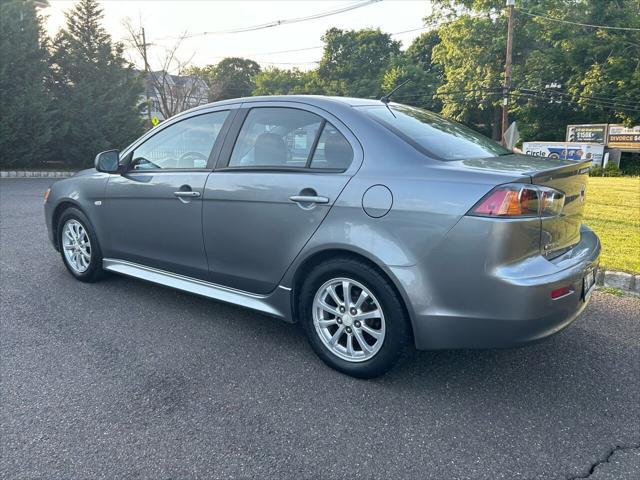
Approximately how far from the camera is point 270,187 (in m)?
3.21

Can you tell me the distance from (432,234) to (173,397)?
169 cm

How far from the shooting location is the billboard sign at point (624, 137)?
3259cm

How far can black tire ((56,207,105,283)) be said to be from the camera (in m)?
4.53

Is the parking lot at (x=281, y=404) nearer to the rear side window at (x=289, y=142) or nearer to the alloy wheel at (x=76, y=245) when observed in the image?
the alloy wheel at (x=76, y=245)

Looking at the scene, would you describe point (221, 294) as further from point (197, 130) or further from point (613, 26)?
point (613, 26)

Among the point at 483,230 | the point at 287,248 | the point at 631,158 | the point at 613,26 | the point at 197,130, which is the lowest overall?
the point at 631,158

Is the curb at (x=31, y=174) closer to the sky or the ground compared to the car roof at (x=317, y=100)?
closer to the ground

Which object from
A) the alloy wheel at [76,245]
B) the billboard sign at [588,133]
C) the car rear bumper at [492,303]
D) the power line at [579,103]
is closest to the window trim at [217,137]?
the alloy wheel at [76,245]

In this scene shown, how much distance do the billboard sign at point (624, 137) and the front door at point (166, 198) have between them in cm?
3625

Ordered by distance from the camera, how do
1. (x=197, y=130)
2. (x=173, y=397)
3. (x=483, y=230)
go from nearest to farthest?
1. (x=483, y=230)
2. (x=173, y=397)
3. (x=197, y=130)

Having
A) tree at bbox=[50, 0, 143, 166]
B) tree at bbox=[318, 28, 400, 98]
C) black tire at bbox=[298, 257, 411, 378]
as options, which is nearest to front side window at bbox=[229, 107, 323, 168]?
black tire at bbox=[298, 257, 411, 378]

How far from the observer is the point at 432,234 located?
2600mm

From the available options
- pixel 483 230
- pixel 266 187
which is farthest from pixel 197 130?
pixel 483 230

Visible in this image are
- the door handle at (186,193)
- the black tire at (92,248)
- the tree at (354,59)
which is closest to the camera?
the door handle at (186,193)
